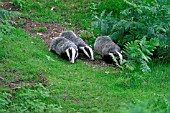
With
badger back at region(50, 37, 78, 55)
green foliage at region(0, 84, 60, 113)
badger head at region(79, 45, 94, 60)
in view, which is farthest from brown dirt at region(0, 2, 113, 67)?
green foliage at region(0, 84, 60, 113)

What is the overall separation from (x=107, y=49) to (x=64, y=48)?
1.04m

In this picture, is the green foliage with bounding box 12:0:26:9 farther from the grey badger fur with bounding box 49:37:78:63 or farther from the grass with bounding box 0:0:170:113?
the grey badger fur with bounding box 49:37:78:63

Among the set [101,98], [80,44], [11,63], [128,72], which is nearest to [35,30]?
[80,44]

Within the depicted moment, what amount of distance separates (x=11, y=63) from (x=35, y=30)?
289 cm

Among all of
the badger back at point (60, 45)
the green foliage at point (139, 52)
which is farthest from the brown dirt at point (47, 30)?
the green foliage at point (139, 52)

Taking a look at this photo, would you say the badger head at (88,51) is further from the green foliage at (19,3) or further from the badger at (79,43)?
the green foliage at (19,3)

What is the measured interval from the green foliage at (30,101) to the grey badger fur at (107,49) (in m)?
2.78

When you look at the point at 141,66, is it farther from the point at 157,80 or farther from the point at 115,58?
the point at 115,58

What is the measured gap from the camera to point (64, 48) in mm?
11000

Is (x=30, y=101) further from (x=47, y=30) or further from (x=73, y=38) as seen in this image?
(x=47, y=30)

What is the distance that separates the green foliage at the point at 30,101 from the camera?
7.35 meters

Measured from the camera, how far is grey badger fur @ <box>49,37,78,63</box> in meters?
10.7

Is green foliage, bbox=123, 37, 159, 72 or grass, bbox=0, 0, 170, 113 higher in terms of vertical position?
green foliage, bbox=123, 37, 159, 72

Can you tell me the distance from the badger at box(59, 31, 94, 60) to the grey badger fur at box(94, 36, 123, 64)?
312mm
